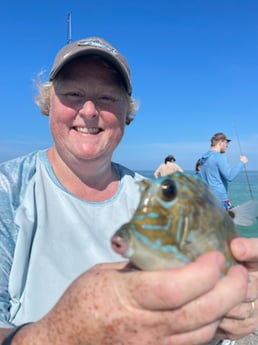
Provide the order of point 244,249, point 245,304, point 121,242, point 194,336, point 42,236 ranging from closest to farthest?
1. point 121,242
2. point 194,336
3. point 244,249
4. point 245,304
5. point 42,236

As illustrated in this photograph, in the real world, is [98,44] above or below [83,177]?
above

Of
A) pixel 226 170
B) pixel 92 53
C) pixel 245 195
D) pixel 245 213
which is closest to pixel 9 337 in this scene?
pixel 245 213

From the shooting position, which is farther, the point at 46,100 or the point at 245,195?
the point at 245,195

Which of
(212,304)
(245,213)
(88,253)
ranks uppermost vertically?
(245,213)

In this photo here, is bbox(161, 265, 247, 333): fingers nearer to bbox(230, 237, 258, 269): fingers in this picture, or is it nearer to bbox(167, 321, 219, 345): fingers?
bbox(167, 321, 219, 345): fingers

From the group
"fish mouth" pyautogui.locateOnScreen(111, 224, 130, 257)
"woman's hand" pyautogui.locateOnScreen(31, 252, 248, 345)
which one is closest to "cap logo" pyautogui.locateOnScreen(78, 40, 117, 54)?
"woman's hand" pyautogui.locateOnScreen(31, 252, 248, 345)

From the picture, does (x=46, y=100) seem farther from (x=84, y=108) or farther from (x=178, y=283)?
(x=178, y=283)

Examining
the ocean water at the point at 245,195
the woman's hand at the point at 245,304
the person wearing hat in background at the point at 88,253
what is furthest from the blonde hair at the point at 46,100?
the woman's hand at the point at 245,304
